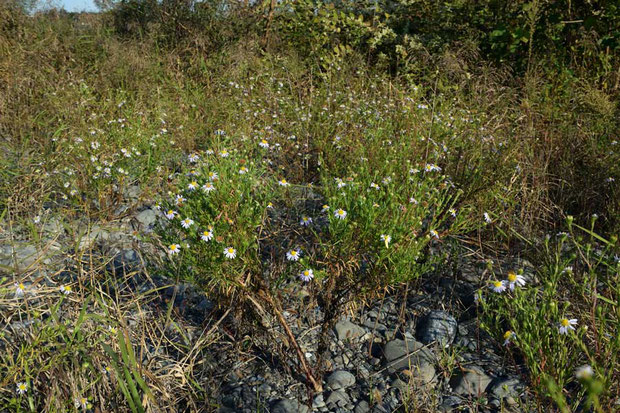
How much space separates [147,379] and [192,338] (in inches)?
18.8

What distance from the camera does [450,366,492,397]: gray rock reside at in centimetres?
206

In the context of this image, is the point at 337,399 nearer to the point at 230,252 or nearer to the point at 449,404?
the point at 449,404

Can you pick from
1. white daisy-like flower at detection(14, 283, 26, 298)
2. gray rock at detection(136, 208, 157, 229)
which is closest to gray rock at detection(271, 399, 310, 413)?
white daisy-like flower at detection(14, 283, 26, 298)

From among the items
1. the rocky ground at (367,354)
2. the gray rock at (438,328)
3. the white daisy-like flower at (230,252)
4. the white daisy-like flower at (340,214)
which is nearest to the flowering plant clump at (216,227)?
the white daisy-like flower at (230,252)

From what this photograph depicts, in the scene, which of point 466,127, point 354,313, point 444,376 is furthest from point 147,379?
point 466,127

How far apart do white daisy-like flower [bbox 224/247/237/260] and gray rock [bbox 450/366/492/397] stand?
1.14 m

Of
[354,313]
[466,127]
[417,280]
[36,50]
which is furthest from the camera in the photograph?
[36,50]

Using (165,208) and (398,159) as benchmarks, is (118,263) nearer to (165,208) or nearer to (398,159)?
(165,208)

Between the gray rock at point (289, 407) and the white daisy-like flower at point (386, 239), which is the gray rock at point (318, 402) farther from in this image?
the white daisy-like flower at point (386, 239)

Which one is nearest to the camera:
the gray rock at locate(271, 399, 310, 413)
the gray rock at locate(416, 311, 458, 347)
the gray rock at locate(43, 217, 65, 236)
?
the gray rock at locate(271, 399, 310, 413)

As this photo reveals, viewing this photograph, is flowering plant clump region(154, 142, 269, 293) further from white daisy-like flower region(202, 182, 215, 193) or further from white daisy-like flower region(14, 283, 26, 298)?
white daisy-like flower region(14, 283, 26, 298)

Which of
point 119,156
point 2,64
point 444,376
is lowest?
point 444,376

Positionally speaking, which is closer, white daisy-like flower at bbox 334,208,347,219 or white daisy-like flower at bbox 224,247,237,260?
white daisy-like flower at bbox 224,247,237,260

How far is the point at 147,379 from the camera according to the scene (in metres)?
1.88
